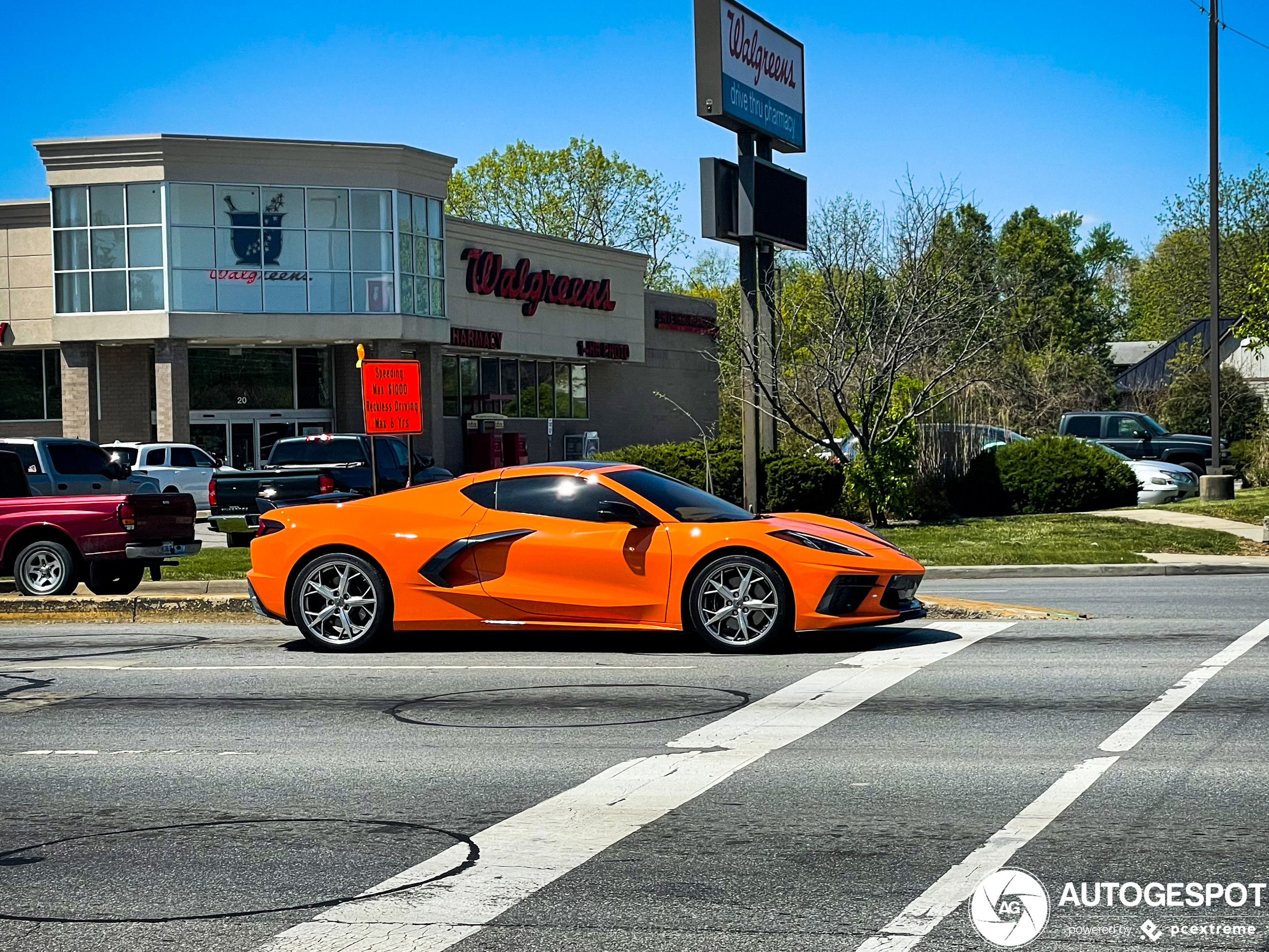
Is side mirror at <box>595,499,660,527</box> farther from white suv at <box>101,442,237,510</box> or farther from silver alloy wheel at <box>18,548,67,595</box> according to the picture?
white suv at <box>101,442,237,510</box>

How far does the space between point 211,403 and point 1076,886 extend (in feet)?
128

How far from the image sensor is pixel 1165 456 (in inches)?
1335

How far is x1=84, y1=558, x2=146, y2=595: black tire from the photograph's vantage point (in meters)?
16.1

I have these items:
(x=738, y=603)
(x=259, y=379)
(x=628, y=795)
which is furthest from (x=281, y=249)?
(x=628, y=795)

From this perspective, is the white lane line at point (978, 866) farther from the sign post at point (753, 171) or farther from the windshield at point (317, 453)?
the windshield at point (317, 453)

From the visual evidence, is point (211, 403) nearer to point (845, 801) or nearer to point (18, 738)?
point (18, 738)

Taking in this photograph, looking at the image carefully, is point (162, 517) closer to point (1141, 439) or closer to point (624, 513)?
point (624, 513)

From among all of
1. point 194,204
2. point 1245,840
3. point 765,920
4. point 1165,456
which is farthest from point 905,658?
point 194,204

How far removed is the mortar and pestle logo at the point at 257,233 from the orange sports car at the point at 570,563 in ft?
95.1

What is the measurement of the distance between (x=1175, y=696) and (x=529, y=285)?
40451 mm

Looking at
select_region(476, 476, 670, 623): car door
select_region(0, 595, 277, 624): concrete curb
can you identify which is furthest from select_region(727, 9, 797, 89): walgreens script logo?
select_region(476, 476, 670, 623): car door

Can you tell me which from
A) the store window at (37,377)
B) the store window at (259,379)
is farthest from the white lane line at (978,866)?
the store window at (37,377)

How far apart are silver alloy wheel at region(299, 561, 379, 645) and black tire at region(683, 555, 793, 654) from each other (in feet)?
8.36

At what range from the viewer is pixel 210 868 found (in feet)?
17.7
